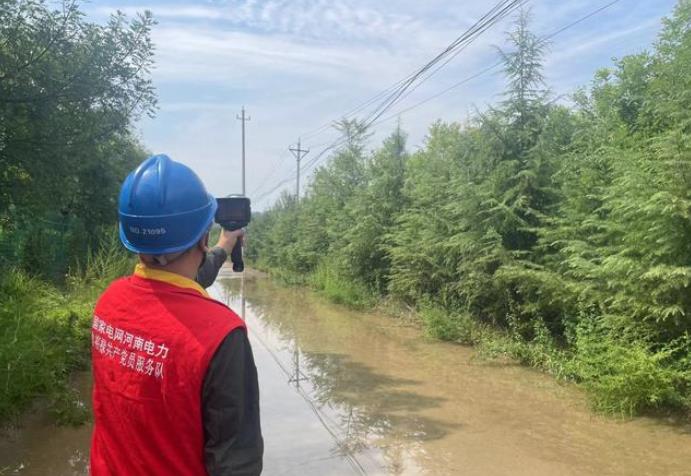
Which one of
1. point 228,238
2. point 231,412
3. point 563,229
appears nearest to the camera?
point 231,412

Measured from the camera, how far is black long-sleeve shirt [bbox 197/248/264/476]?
149cm

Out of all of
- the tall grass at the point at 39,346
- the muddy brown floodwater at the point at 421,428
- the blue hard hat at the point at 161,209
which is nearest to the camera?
the blue hard hat at the point at 161,209

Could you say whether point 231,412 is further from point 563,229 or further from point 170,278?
point 563,229

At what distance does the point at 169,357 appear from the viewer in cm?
154

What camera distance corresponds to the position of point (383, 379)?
8.62 metres

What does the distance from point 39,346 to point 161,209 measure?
200 inches

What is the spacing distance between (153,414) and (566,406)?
6.50m

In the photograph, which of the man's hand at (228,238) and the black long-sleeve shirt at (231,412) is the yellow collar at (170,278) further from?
the man's hand at (228,238)

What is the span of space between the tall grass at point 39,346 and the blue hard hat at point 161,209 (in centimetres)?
442

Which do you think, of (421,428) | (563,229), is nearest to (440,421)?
(421,428)

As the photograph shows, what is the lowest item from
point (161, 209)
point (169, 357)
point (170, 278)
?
point (169, 357)

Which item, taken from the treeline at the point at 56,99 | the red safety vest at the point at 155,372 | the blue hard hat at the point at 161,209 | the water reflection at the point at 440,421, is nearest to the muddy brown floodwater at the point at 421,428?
the water reflection at the point at 440,421

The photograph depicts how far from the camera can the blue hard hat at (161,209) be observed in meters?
1.68

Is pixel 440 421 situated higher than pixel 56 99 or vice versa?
pixel 56 99
